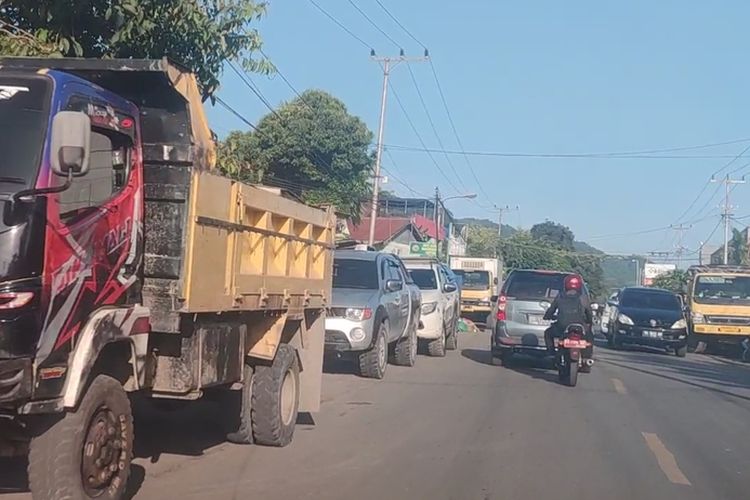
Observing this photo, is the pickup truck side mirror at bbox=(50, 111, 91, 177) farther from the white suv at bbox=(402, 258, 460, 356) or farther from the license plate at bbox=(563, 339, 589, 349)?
the white suv at bbox=(402, 258, 460, 356)

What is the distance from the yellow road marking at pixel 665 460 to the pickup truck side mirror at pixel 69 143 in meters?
5.81

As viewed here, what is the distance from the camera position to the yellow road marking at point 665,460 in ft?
28.1

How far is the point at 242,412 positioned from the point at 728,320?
2154 centimetres

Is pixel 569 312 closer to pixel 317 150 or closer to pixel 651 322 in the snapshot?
pixel 651 322

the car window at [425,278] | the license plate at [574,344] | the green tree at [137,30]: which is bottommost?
the license plate at [574,344]

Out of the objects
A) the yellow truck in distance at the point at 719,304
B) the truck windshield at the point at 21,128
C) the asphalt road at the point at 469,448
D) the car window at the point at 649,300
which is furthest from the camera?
the yellow truck in distance at the point at 719,304

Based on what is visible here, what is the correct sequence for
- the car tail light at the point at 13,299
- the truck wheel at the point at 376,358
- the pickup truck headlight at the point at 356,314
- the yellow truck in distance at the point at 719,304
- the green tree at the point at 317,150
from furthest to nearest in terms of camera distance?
the green tree at the point at 317,150
the yellow truck in distance at the point at 719,304
the truck wheel at the point at 376,358
the pickup truck headlight at the point at 356,314
the car tail light at the point at 13,299

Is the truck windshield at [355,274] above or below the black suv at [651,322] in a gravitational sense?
above

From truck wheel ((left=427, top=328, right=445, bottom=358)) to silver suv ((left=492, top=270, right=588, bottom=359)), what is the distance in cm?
245

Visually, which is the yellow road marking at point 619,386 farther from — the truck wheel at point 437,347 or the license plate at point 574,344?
the truck wheel at point 437,347

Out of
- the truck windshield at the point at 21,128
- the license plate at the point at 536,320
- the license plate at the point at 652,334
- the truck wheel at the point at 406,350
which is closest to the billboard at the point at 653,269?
the license plate at the point at 652,334

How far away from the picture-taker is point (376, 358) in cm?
1510

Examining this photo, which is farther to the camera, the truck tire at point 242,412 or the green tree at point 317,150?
the green tree at point 317,150

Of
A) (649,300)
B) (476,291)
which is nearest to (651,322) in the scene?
(649,300)
